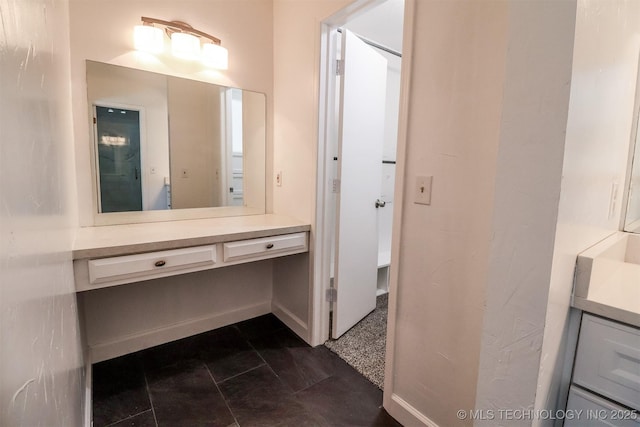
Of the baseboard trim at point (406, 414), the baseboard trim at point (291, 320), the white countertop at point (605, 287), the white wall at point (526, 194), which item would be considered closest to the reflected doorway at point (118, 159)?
the baseboard trim at point (291, 320)

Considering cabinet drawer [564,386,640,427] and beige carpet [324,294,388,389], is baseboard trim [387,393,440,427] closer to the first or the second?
beige carpet [324,294,388,389]

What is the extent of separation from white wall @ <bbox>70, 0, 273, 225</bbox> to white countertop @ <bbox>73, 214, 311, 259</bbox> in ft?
0.92

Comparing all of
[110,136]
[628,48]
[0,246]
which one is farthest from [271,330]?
[628,48]

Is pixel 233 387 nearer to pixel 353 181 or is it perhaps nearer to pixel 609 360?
pixel 353 181

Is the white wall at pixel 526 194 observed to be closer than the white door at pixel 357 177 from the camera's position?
Yes

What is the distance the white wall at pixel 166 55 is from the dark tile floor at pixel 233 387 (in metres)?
0.94

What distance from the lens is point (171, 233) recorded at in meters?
1.61

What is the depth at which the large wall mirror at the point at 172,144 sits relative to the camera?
1.74 m

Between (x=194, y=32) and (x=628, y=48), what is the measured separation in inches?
82.1

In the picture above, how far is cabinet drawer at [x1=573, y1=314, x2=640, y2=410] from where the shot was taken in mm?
813

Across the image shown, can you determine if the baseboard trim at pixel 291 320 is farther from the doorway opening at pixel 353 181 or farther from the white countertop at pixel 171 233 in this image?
the white countertop at pixel 171 233

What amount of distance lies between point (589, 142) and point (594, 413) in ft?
2.58

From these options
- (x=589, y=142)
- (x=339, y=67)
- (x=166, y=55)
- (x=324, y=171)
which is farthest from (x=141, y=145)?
(x=589, y=142)

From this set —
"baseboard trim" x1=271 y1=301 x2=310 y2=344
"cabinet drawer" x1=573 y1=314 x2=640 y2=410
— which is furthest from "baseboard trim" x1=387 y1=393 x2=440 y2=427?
"baseboard trim" x1=271 y1=301 x2=310 y2=344
